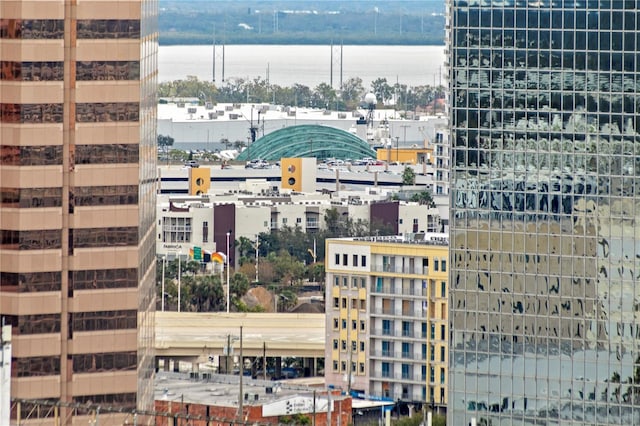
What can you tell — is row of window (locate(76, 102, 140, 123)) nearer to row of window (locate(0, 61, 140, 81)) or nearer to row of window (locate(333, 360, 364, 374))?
row of window (locate(0, 61, 140, 81))

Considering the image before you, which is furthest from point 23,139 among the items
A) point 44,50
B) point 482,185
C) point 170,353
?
point 170,353

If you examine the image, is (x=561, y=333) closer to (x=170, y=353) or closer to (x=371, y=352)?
(x=371, y=352)

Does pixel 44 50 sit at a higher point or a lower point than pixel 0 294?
higher

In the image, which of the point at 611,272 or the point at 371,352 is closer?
the point at 611,272

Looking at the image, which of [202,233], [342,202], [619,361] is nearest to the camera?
[619,361]

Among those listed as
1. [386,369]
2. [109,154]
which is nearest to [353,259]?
[386,369]

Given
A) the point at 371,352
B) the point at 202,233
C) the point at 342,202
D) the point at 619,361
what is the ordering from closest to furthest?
the point at 619,361 < the point at 371,352 < the point at 202,233 < the point at 342,202
